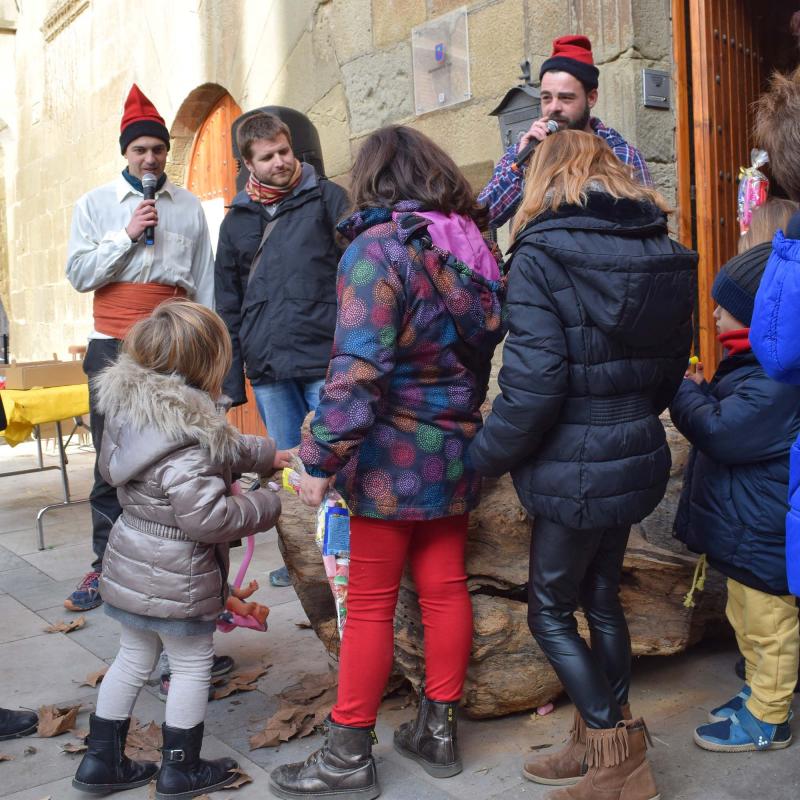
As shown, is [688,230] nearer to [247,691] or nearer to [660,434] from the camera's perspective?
[660,434]

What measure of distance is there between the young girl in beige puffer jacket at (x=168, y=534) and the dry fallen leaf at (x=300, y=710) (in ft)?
0.74

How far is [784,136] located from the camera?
223 cm

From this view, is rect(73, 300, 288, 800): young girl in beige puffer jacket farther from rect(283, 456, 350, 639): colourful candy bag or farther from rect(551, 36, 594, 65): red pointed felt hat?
rect(551, 36, 594, 65): red pointed felt hat

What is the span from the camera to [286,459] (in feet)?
9.85

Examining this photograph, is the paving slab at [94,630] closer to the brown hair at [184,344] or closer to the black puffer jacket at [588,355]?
the brown hair at [184,344]

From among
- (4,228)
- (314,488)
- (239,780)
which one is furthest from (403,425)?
(4,228)

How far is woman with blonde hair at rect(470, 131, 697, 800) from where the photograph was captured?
234 centimetres

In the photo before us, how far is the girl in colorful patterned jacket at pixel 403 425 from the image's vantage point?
2.51 meters

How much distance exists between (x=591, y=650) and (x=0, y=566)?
378 cm

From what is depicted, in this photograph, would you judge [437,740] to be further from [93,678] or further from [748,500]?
[93,678]

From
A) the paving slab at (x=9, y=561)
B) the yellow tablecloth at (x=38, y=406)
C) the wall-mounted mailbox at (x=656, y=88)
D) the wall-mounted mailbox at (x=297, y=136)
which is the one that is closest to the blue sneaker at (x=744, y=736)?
the wall-mounted mailbox at (x=656, y=88)

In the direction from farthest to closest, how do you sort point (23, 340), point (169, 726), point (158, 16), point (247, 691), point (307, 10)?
point (23, 340) → point (158, 16) → point (307, 10) → point (247, 691) → point (169, 726)

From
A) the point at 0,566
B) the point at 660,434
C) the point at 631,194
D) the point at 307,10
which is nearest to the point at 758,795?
the point at 660,434

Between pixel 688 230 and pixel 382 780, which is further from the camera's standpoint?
pixel 688 230
